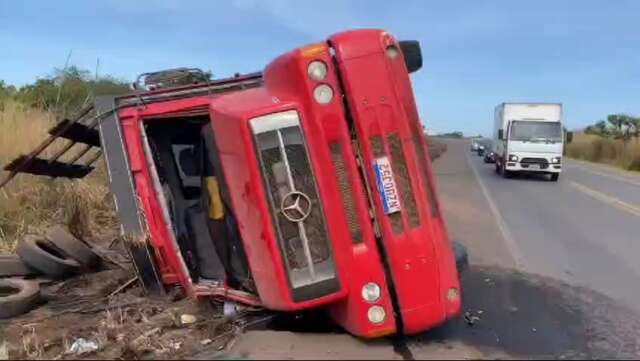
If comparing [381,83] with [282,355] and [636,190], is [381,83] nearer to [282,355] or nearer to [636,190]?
[282,355]

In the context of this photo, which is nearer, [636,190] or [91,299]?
[91,299]

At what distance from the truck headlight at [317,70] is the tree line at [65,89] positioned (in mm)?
11932

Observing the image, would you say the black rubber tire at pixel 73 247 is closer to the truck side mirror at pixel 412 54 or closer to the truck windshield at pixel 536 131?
the truck side mirror at pixel 412 54

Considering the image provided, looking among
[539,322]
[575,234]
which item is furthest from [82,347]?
[575,234]

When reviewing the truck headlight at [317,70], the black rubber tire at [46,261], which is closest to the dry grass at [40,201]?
the black rubber tire at [46,261]

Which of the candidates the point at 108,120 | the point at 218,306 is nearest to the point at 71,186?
the point at 108,120

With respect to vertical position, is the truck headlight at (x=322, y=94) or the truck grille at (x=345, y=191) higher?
the truck headlight at (x=322, y=94)

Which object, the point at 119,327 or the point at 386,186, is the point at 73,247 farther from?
the point at 386,186

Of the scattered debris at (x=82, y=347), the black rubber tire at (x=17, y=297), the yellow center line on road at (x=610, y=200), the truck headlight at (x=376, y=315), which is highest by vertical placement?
the black rubber tire at (x=17, y=297)

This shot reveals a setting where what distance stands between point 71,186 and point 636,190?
19.3m

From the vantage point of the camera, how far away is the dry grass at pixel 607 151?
165 ft

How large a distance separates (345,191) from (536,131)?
2436 cm

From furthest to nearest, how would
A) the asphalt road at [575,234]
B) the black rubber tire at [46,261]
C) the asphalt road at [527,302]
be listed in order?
1. the asphalt road at [575,234]
2. the black rubber tire at [46,261]
3. the asphalt road at [527,302]

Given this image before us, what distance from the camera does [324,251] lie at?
14.5 feet
